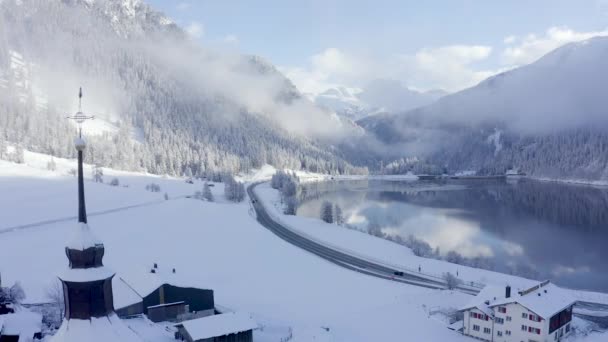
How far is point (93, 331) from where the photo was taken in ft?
23.3

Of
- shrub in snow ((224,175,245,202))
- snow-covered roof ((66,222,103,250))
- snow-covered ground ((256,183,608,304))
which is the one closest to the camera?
snow-covered roof ((66,222,103,250))

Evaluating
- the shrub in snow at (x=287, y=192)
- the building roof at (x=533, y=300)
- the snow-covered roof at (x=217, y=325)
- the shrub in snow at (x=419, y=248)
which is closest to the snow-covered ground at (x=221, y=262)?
the snow-covered roof at (x=217, y=325)

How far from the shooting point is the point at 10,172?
238ft

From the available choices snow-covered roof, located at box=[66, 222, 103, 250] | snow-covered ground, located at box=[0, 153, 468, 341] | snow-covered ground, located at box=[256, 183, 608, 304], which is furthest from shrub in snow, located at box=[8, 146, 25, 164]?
snow-covered roof, located at box=[66, 222, 103, 250]

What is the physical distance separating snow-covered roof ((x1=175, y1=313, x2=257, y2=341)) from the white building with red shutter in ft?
47.2

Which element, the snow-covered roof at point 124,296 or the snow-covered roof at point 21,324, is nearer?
the snow-covered roof at point 21,324

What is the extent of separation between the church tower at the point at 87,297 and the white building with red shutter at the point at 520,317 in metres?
28.8

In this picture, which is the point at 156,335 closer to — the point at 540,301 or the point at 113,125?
the point at 540,301

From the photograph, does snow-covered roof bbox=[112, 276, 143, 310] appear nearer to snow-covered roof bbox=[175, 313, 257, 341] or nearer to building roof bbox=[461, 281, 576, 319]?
snow-covered roof bbox=[175, 313, 257, 341]

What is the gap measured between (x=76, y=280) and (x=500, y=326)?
100.0ft

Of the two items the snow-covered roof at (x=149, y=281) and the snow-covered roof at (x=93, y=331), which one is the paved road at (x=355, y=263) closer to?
the snow-covered roof at (x=149, y=281)

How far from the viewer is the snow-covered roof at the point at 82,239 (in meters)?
7.25

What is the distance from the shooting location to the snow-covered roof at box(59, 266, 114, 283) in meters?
7.13

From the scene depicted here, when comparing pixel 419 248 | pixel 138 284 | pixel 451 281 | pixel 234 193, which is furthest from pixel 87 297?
pixel 234 193
